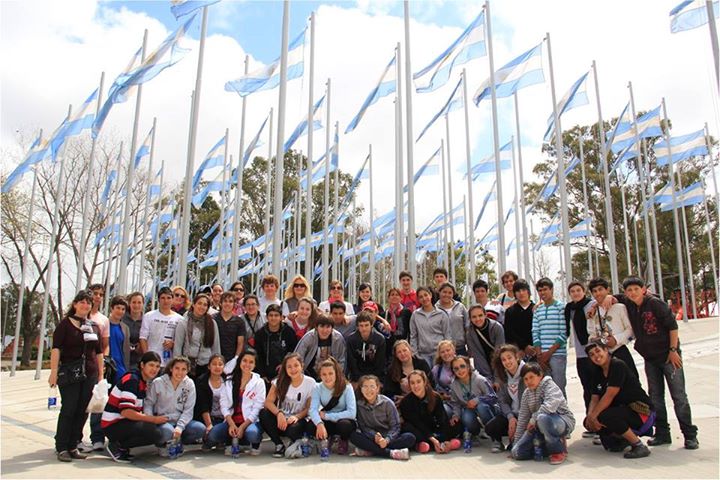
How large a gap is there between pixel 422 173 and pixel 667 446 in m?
14.8

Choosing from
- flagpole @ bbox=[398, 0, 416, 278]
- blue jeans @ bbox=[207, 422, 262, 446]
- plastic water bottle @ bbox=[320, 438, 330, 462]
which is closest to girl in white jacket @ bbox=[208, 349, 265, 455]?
blue jeans @ bbox=[207, 422, 262, 446]

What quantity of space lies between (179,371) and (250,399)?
2.82ft

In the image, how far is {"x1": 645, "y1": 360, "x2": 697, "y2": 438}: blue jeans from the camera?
5.89 meters

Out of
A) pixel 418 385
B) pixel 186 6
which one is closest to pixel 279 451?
pixel 418 385

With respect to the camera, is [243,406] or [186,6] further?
[186,6]

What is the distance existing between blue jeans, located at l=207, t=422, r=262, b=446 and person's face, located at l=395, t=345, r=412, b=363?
1.81 metres

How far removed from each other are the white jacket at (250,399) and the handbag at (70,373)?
5.01ft

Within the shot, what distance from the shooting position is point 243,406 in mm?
6469

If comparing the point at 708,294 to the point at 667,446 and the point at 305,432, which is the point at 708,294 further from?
the point at 305,432

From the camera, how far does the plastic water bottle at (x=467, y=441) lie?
625 cm

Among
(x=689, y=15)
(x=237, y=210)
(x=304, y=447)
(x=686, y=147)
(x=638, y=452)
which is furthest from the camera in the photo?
(x=686, y=147)

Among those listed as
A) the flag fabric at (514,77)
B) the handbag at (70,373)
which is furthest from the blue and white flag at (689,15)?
the handbag at (70,373)

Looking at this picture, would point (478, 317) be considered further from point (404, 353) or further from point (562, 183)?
point (562, 183)

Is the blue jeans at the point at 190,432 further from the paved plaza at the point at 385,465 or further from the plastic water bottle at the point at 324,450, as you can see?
the plastic water bottle at the point at 324,450
